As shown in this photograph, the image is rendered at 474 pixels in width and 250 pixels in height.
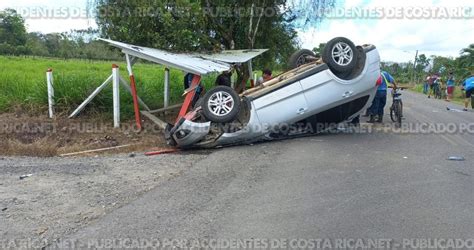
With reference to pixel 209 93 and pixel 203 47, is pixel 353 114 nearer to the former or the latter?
pixel 209 93

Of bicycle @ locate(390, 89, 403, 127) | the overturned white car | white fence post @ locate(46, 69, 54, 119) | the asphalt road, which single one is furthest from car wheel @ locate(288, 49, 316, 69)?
white fence post @ locate(46, 69, 54, 119)

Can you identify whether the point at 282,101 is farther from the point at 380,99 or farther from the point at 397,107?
the point at 397,107

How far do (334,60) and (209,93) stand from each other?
267cm

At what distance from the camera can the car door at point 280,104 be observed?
8602 mm

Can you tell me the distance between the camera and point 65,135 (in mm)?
9852

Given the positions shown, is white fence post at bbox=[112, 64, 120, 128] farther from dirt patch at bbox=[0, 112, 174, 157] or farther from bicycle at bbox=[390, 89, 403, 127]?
bicycle at bbox=[390, 89, 403, 127]

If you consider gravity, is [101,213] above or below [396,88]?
below

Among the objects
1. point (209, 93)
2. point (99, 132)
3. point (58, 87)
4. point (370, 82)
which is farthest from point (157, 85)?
point (370, 82)

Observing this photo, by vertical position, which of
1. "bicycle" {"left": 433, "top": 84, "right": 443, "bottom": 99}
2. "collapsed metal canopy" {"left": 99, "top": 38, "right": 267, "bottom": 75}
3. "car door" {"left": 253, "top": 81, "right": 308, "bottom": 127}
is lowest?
"bicycle" {"left": 433, "top": 84, "right": 443, "bottom": 99}

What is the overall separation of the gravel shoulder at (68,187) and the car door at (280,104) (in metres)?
1.49

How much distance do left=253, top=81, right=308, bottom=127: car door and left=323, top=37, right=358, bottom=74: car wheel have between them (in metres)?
0.86

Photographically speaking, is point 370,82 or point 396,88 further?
point 396,88

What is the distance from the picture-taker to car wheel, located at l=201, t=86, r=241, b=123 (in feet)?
27.5

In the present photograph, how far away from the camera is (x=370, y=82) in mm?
9203
